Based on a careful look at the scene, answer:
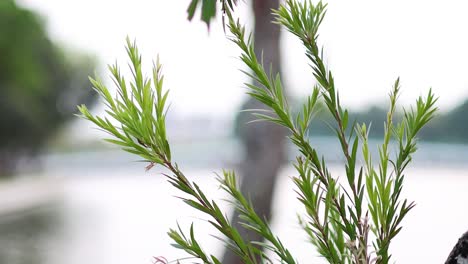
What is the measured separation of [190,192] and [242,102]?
Result: 1.74 metres

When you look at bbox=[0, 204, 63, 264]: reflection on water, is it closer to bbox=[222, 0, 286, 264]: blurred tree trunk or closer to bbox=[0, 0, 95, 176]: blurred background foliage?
bbox=[0, 0, 95, 176]: blurred background foliage

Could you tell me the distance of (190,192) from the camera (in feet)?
2.37

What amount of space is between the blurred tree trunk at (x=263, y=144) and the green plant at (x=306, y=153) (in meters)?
1.65

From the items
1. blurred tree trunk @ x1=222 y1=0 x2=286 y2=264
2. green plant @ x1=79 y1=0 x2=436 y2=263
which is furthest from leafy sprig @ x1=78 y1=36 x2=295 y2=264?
blurred tree trunk @ x1=222 y1=0 x2=286 y2=264

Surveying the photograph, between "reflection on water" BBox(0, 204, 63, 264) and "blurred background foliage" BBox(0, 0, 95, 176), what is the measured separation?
7.11 feet

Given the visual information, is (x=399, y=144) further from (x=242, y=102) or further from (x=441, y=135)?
(x=441, y=135)

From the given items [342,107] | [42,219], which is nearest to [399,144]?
[342,107]

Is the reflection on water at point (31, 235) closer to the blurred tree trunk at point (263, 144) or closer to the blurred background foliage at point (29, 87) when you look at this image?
the blurred background foliage at point (29, 87)

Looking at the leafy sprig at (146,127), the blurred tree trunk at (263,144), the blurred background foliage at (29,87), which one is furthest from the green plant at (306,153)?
the blurred background foliage at (29,87)

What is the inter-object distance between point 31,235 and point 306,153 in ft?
35.9

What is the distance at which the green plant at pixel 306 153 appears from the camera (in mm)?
731

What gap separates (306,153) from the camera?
2.51 feet

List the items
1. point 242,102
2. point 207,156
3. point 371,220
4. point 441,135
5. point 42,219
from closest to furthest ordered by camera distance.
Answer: point 371,220 → point 242,102 → point 441,135 → point 42,219 → point 207,156

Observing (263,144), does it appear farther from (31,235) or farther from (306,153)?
(31,235)
